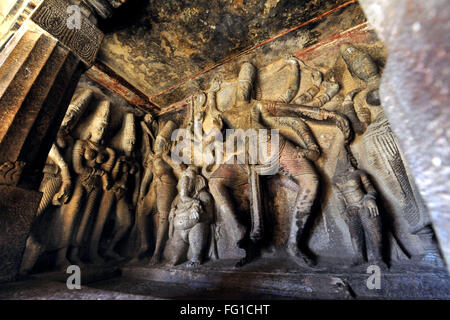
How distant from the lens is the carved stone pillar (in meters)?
1.47

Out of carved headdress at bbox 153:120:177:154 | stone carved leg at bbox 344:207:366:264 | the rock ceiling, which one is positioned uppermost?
the rock ceiling

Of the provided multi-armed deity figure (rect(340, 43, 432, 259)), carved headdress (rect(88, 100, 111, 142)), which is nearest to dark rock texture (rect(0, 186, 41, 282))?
carved headdress (rect(88, 100, 111, 142))

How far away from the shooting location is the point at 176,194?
146 inches

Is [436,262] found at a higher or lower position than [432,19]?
lower

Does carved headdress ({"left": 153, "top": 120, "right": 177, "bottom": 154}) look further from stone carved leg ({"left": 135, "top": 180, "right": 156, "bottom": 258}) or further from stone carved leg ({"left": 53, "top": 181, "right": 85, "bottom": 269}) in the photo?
stone carved leg ({"left": 53, "top": 181, "right": 85, "bottom": 269})

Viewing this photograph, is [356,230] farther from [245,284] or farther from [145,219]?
[145,219]

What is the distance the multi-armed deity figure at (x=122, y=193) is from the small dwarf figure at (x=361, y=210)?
Result: 3806 mm

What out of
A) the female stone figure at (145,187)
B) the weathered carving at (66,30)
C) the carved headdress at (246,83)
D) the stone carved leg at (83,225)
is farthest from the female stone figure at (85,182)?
the carved headdress at (246,83)

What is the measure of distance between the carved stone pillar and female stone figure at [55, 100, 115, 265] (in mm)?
1914

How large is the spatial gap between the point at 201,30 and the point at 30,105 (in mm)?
2616

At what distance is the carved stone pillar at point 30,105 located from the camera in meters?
1.47
